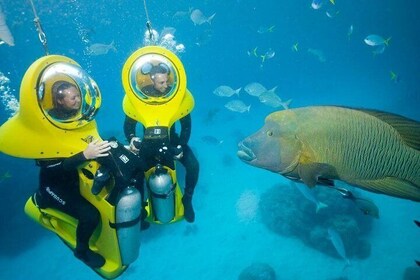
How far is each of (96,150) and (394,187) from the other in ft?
8.22

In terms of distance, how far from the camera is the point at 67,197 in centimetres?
327

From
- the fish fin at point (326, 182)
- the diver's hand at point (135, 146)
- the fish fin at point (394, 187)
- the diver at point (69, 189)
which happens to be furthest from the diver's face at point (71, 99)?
Result: the fish fin at point (394, 187)

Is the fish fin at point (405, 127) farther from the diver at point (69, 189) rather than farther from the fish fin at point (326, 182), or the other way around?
the diver at point (69, 189)

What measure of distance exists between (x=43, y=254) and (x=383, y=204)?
13.6 metres

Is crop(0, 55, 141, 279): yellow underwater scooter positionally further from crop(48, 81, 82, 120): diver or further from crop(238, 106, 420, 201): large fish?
crop(238, 106, 420, 201): large fish

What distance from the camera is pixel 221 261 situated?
387 inches

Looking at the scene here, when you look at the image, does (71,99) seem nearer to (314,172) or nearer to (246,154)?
(246,154)

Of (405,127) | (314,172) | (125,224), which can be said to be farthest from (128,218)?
(405,127)

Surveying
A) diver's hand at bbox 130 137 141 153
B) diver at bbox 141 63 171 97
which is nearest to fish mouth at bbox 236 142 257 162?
diver's hand at bbox 130 137 141 153

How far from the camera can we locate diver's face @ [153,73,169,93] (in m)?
3.61

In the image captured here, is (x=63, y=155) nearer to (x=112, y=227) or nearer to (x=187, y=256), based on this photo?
(x=112, y=227)

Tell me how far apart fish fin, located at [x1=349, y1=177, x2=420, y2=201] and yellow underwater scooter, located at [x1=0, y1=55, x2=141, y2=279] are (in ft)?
7.26

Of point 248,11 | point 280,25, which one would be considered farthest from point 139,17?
point 280,25

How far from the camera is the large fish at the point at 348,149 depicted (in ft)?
5.98
